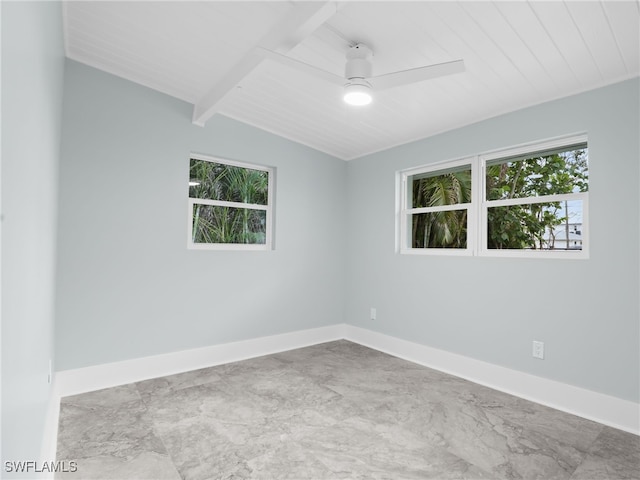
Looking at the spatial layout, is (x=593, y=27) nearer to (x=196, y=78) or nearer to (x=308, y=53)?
(x=308, y=53)

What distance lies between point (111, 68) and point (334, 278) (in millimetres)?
3186

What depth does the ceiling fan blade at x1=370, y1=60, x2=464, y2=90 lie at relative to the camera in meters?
1.95

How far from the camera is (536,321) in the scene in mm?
2945

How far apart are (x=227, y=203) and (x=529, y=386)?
3.22 m

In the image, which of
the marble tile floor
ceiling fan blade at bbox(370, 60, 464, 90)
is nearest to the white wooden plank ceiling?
ceiling fan blade at bbox(370, 60, 464, 90)

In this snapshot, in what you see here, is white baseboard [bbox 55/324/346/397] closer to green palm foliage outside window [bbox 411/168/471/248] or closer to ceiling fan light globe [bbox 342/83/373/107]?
green palm foliage outside window [bbox 411/168/471/248]

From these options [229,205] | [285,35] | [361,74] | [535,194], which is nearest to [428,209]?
[535,194]

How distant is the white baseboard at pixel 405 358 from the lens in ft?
8.48

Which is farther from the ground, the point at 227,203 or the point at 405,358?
the point at 227,203

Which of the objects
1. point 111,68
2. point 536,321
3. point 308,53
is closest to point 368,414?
point 536,321

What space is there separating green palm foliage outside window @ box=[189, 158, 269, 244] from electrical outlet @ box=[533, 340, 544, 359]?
278cm

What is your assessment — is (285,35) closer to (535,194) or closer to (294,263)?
(535,194)

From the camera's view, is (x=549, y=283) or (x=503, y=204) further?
(x=503, y=204)

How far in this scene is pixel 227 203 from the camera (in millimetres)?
3895
